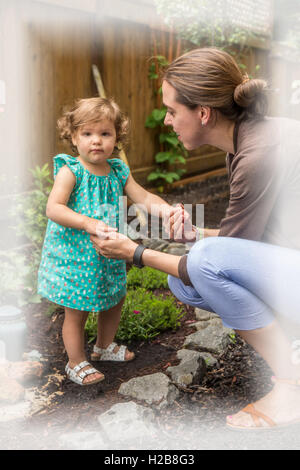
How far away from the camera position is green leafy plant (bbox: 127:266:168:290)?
10.5 ft

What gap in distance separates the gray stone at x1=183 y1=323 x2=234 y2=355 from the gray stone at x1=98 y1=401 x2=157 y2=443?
63 centimetres

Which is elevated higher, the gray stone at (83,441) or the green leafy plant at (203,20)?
the green leafy plant at (203,20)

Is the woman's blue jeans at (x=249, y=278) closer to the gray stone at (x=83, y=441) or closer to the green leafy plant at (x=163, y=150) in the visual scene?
the gray stone at (x=83, y=441)

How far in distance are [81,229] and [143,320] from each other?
0.76m

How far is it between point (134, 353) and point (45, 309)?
70 cm

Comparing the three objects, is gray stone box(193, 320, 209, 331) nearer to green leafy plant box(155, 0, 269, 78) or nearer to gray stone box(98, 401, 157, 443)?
gray stone box(98, 401, 157, 443)

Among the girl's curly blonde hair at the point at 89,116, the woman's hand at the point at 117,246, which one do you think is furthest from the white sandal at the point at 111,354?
the girl's curly blonde hair at the point at 89,116

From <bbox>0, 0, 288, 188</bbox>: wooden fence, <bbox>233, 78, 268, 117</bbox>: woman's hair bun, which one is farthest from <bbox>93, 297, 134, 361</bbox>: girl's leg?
<bbox>0, 0, 288, 188</bbox>: wooden fence

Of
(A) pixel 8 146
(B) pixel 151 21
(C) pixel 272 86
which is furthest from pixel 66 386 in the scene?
(B) pixel 151 21

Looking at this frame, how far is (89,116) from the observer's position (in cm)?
211

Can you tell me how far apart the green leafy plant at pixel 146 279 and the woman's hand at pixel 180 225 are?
1031 millimetres

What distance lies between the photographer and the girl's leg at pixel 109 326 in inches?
91.0

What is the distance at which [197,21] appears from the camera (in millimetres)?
4457
